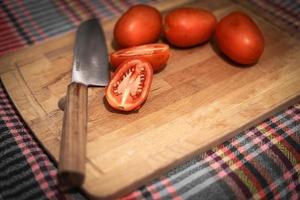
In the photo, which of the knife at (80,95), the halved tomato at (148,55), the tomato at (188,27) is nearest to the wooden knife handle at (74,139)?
the knife at (80,95)

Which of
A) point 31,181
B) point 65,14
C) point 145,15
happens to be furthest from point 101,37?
point 31,181

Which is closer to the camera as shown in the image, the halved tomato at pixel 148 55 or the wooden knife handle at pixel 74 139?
the wooden knife handle at pixel 74 139

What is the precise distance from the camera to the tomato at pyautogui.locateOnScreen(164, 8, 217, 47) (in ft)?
3.38

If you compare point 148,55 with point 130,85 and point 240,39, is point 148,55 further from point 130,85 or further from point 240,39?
point 240,39

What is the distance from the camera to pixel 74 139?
2.55 feet

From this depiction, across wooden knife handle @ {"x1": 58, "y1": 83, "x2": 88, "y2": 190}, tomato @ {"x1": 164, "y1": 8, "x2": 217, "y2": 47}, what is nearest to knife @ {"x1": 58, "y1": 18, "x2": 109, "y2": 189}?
wooden knife handle @ {"x1": 58, "y1": 83, "x2": 88, "y2": 190}

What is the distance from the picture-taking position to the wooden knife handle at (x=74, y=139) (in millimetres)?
721

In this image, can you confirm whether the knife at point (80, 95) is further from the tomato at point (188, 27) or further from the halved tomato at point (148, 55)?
the tomato at point (188, 27)

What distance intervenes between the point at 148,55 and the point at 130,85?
0.11m

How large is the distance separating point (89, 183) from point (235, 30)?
0.57 meters

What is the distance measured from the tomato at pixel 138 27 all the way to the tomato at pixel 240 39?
0.63 feet

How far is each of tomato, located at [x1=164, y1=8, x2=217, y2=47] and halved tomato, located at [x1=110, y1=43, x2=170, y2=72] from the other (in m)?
0.08

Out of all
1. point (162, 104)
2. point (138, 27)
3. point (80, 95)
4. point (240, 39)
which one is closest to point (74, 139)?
point (80, 95)

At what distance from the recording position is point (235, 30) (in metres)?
0.99
